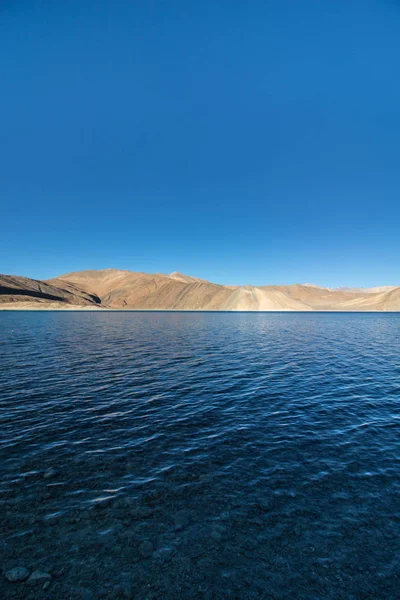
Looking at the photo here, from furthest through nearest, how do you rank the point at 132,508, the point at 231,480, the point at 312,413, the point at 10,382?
the point at 10,382, the point at 312,413, the point at 231,480, the point at 132,508

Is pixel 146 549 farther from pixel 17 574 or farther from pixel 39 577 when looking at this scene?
pixel 17 574

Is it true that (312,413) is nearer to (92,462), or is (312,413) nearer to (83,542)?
(92,462)

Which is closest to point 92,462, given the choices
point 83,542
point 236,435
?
point 83,542

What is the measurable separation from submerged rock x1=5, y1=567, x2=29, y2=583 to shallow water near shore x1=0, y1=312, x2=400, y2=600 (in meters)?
0.12

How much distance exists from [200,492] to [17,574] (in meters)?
5.02

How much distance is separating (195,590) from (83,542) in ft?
10.2

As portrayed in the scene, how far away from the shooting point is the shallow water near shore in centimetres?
648

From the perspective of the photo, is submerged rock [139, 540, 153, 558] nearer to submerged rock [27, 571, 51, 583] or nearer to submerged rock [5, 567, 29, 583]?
submerged rock [27, 571, 51, 583]

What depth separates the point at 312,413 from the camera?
16625 millimetres

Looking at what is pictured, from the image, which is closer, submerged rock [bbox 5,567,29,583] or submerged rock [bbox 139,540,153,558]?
submerged rock [bbox 5,567,29,583]

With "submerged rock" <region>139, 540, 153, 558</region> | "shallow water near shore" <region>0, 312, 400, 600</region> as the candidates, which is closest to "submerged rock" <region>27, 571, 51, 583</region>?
"shallow water near shore" <region>0, 312, 400, 600</region>

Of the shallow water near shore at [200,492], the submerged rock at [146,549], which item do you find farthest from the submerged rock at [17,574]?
the submerged rock at [146,549]

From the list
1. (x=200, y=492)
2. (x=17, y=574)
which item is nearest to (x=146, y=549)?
(x=200, y=492)

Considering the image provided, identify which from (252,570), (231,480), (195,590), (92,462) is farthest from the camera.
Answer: (92,462)
